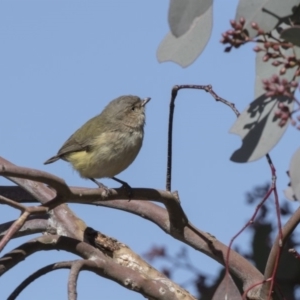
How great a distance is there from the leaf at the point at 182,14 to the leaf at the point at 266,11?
0.12 metres

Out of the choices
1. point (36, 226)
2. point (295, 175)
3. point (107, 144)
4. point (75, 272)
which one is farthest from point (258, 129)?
point (107, 144)

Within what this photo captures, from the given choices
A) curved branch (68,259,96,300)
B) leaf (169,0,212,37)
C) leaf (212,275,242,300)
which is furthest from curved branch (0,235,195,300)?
leaf (169,0,212,37)

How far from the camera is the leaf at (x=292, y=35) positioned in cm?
192

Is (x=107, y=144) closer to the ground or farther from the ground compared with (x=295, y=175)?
farther from the ground

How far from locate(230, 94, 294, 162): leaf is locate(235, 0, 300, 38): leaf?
201 millimetres

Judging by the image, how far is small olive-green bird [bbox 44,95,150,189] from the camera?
4230 millimetres

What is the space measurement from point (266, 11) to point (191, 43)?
0.24m

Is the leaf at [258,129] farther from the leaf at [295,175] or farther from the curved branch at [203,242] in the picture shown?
the curved branch at [203,242]

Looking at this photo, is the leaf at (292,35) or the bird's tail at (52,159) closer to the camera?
the leaf at (292,35)

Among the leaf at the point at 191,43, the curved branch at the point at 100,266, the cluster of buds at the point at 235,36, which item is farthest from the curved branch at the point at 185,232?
the cluster of buds at the point at 235,36

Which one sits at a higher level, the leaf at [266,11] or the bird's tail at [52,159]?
the bird's tail at [52,159]

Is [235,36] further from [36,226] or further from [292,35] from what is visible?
[36,226]

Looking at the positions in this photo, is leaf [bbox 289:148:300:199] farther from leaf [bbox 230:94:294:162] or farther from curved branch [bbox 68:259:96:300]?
curved branch [bbox 68:259:96:300]

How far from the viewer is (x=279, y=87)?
1873 millimetres
